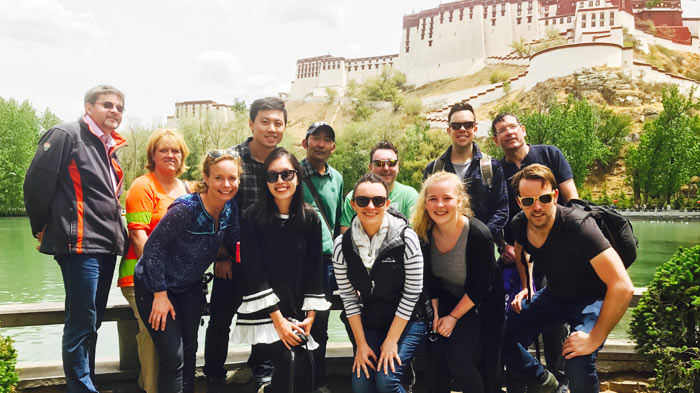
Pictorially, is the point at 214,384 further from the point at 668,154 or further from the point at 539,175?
the point at 668,154

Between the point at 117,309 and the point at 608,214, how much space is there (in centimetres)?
290

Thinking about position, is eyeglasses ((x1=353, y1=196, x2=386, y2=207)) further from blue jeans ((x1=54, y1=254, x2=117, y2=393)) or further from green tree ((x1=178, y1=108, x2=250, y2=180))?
green tree ((x1=178, y1=108, x2=250, y2=180))

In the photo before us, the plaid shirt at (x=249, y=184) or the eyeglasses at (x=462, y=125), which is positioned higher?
the eyeglasses at (x=462, y=125)

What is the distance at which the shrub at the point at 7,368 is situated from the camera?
2.37 metres

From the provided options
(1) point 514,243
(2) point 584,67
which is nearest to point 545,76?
(2) point 584,67

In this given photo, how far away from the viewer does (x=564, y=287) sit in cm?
269

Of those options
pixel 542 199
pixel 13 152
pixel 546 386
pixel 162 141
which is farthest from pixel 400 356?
pixel 13 152

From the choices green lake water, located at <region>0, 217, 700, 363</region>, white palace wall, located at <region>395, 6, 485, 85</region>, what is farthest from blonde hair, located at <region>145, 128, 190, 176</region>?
white palace wall, located at <region>395, 6, 485, 85</region>

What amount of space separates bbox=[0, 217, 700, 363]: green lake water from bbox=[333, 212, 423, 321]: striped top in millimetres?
1551

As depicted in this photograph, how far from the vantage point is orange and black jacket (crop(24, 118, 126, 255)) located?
269cm

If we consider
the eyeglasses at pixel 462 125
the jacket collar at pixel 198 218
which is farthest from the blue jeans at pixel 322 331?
the eyeglasses at pixel 462 125

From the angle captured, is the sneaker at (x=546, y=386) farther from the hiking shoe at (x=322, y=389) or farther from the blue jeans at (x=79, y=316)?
the blue jeans at (x=79, y=316)

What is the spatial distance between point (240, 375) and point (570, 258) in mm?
2143

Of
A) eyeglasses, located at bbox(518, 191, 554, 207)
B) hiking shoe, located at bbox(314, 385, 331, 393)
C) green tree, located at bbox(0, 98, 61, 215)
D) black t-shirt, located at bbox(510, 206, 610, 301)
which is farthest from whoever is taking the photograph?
green tree, located at bbox(0, 98, 61, 215)
